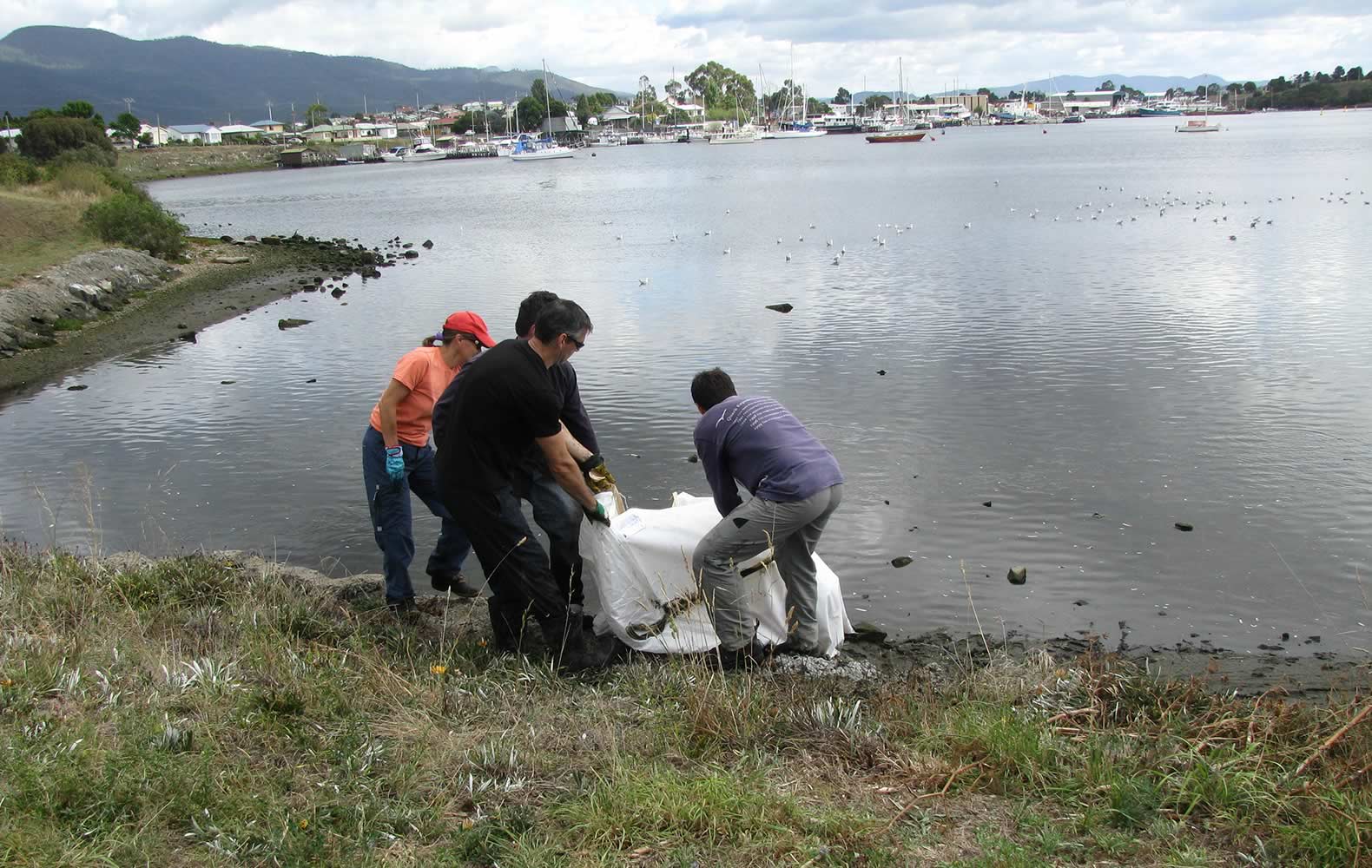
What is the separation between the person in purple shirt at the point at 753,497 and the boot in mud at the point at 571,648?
79 centimetres

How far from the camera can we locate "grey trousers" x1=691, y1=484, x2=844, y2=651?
616 cm

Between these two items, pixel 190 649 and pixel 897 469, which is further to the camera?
pixel 897 469

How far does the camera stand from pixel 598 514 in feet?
21.4

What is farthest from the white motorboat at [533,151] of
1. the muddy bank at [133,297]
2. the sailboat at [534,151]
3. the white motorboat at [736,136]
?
the muddy bank at [133,297]

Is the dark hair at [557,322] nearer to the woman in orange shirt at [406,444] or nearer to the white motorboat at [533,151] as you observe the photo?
the woman in orange shirt at [406,444]

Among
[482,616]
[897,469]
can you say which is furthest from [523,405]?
[897,469]

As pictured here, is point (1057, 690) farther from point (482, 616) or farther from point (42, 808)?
point (42, 808)

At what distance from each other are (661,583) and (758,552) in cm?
66

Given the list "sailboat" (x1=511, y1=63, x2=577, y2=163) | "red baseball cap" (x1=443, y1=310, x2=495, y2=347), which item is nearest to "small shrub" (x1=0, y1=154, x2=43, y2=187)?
"red baseball cap" (x1=443, y1=310, x2=495, y2=347)

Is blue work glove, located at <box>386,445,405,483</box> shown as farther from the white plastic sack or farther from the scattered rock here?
the scattered rock

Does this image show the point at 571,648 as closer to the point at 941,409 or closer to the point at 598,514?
the point at 598,514

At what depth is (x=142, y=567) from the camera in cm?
808

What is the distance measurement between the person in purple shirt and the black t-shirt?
A: 967mm

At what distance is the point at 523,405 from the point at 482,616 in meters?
2.26
